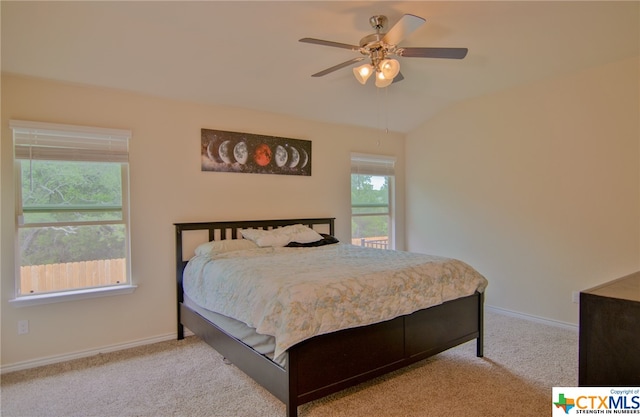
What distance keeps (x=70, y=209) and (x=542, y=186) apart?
182 inches

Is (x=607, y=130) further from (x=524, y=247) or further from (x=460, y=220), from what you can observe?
(x=460, y=220)

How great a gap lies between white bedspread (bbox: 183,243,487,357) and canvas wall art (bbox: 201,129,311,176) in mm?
1021

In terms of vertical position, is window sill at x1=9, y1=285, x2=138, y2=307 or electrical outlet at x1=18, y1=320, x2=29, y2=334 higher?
window sill at x1=9, y1=285, x2=138, y2=307

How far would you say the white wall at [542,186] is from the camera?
134 inches

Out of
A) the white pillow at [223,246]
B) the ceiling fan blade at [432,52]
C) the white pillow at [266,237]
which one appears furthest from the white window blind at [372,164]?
the ceiling fan blade at [432,52]

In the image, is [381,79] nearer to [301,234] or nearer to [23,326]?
[301,234]

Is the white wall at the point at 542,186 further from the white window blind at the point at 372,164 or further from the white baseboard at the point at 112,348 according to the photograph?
the white window blind at the point at 372,164

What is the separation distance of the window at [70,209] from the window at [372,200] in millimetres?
2800

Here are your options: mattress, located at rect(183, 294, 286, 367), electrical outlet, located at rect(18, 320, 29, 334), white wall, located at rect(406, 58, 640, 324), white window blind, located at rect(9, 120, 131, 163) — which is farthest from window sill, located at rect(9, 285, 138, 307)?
white wall, located at rect(406, 58, 640, 324)

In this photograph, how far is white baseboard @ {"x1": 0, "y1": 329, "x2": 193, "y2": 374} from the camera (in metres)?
2.84

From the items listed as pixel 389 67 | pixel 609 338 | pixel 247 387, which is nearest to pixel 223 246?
pixel 247 387

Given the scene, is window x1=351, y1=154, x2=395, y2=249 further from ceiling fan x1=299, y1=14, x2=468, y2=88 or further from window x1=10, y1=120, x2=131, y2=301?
window x1=10, y1=120, x2=131, y2=301

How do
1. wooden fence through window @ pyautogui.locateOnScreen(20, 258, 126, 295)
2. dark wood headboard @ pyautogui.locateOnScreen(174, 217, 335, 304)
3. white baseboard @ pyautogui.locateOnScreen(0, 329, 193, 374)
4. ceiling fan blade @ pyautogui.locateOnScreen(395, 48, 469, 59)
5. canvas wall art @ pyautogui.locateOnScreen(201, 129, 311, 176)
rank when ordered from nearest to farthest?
ceiling fan blade @ pyautogui.locateOnScreen(395, 48, 469, 59), white baseboard @ pyautogui.locateOnScreen(0, 329, 193, 374), wooden fence through window @ pyautogui.locateOnScreen(20, 258, 126, 295), dark wood headboard @ pyautogui.locateOnScreen(174, 217, 335, 304), canvas wall art @ pyautogui.locateOnScreen(201, 129, 311, 176)

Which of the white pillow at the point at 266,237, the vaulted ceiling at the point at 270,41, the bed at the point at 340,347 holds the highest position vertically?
the vaulted ceiling at the point at 270,41
